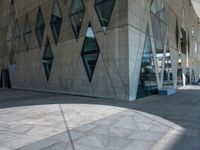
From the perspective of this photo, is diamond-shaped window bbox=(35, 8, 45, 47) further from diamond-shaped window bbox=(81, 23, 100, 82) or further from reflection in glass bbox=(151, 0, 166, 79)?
reflection in glass bbox=(151, 0, 166, 79)

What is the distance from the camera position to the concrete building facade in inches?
497

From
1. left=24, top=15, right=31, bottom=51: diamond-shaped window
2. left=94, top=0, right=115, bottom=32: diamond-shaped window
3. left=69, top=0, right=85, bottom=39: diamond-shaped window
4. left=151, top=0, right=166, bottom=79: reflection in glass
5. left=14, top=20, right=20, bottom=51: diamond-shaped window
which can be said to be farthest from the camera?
left=14, top=20, right=20, bottom=51: diamond-shaped window

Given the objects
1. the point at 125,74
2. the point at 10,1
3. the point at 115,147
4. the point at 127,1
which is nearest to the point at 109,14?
the point at 127,1

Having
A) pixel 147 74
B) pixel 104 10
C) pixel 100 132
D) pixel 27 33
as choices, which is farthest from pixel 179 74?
pixel 100 132

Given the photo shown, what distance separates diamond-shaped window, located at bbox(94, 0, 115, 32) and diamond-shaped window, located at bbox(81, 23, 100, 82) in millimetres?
1094

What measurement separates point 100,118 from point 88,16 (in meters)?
9.30

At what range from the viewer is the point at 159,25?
707 inches

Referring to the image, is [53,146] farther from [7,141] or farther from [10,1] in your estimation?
[10,1]

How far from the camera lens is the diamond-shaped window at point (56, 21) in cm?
1733

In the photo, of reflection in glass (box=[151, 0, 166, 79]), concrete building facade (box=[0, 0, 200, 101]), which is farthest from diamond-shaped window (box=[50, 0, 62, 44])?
reflection in glass (box=[151, 0, 166, 79])

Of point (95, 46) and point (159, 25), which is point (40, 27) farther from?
point (159, 25)

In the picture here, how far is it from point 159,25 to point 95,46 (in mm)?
7346

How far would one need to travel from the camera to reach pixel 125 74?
480 inches

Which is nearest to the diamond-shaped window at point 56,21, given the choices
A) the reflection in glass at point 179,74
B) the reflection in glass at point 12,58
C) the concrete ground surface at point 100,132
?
the reflection in glass at point 12,58
